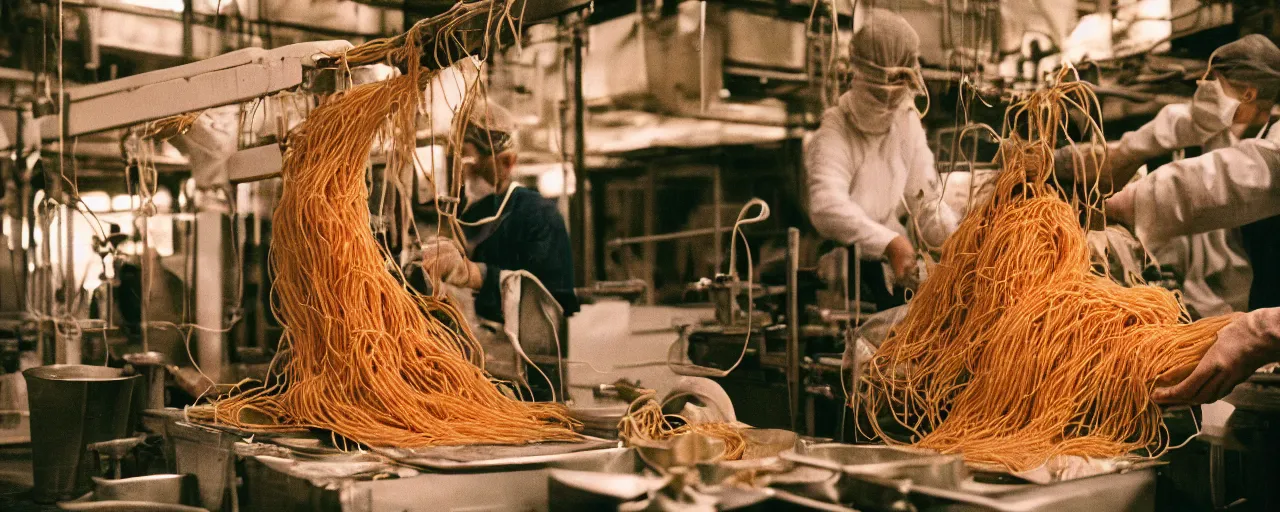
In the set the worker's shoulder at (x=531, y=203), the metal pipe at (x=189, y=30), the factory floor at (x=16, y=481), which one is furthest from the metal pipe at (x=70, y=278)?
the worker's shoulder at (x=531, y=203)

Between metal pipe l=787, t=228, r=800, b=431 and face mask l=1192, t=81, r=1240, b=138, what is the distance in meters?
1.00

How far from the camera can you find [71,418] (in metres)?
3.16

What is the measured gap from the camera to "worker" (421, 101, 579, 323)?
10.8ft

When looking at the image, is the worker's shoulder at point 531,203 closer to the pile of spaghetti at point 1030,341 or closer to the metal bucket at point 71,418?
the pile of spaghetti at point 1030,341

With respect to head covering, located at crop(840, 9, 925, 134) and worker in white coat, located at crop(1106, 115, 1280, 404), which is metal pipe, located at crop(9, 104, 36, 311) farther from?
worker in white coat, located at crop(1106, 115, 1280, 404)

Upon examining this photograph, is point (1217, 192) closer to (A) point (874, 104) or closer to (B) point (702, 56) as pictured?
(A) point (874, 104)

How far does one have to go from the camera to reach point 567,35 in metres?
3.23

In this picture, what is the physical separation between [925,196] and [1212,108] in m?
0.68

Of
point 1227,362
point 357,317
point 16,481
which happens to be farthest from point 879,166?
point 16,481

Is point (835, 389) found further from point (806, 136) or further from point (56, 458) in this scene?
point (56, 458)

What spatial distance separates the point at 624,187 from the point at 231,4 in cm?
153

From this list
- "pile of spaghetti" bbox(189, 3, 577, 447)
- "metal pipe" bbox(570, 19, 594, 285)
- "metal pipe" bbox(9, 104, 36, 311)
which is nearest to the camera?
"pile of spaghetti" bbox(189, 3, 577, 447)

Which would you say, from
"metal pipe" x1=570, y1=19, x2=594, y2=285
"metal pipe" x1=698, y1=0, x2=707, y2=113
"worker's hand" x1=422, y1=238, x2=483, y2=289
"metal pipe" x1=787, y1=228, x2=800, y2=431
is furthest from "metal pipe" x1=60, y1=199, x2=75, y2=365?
"metal pipe" x1=787, y1=228, x2=800, y2=431

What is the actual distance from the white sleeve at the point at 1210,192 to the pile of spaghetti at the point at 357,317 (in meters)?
1.43
